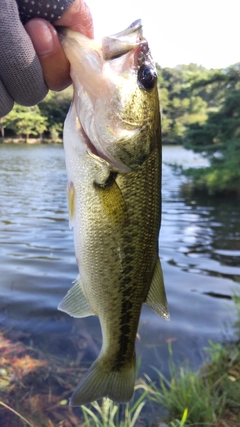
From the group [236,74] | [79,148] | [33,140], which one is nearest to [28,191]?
[236,74]

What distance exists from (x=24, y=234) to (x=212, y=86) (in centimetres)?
1394

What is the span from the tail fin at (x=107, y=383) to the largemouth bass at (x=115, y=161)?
114mm

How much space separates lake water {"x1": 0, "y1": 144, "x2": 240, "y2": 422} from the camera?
5883 millimetres

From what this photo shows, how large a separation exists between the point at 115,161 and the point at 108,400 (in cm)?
265

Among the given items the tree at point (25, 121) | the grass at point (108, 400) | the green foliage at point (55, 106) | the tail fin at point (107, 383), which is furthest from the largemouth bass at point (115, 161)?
the tree at point (25, 121)

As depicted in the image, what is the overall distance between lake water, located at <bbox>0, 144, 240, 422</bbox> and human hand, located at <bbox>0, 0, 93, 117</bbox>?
422 cm

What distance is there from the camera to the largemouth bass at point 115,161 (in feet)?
5.68

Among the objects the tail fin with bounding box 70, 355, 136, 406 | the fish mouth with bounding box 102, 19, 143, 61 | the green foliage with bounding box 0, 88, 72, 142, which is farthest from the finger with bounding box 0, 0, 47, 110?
the green foliage with bounding box 0, 88, 72, 142

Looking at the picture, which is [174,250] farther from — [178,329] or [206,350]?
[206,350]

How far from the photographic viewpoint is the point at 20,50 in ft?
4.68

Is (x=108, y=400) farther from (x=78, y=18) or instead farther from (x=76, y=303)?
(x=78, y=18)

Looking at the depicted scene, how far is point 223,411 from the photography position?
3.84 m

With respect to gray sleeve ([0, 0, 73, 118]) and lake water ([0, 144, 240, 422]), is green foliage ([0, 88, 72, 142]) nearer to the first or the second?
lake water ([0, 144, 240, 422])

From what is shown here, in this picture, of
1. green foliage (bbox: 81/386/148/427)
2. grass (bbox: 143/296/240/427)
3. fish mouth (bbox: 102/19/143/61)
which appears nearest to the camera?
fish mouth (bbox: 102/19/143/61)
